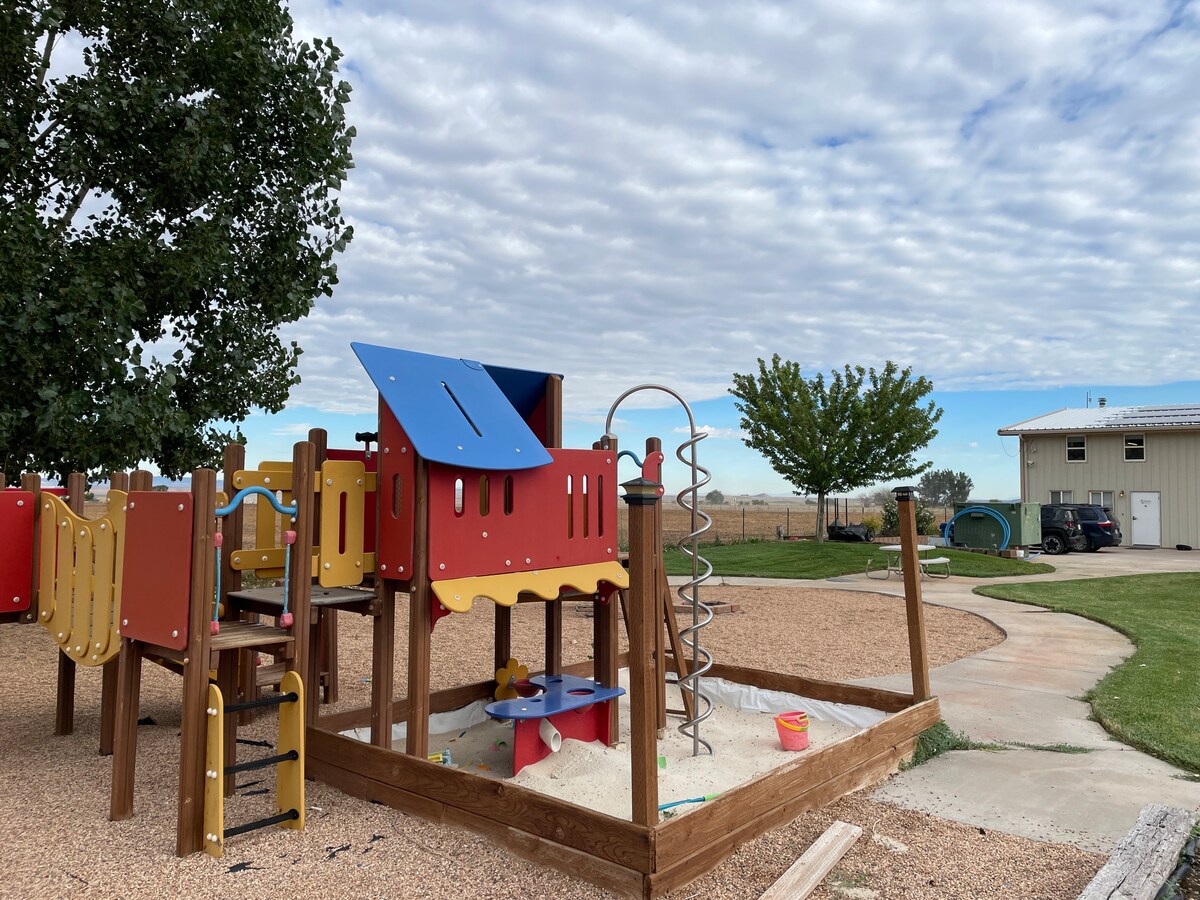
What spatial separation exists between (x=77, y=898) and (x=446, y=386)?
9.81ft

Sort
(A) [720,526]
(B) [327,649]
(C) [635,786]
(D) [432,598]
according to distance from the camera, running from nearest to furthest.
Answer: (C) [635,786]
(D) [432,598]
(B) [327,649]
(A) [720,526]

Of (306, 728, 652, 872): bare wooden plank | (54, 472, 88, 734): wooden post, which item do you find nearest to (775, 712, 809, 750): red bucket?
(306, 728, 652, 872): bare wooden plank

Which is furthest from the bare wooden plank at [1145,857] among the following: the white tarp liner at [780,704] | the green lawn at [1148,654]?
the white tarp liner at [780,704]

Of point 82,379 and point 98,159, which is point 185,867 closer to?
point 82,379

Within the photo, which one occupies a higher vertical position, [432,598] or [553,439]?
[553,439]

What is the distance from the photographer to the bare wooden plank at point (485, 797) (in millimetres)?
3316

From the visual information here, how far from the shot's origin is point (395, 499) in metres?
4.56

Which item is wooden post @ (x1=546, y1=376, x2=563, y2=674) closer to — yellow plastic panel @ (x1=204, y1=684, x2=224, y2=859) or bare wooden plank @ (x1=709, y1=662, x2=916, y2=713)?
bare wooden plank @ (x1=709, y1=662, x2=916, y2=713)

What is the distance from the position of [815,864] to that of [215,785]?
8.93 feet

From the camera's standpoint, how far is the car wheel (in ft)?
79.9

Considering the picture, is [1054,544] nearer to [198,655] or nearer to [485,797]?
[485,797]

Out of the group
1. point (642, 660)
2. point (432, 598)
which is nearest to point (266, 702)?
point (432, 598)

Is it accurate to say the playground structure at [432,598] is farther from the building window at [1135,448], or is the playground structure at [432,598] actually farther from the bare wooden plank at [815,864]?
the building window at [1135,448]

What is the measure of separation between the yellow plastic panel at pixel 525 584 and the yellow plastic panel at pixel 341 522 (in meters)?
0.58
